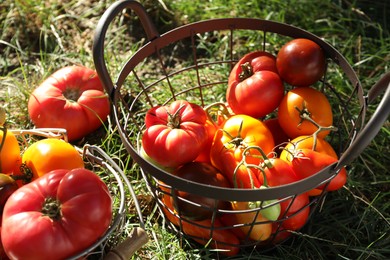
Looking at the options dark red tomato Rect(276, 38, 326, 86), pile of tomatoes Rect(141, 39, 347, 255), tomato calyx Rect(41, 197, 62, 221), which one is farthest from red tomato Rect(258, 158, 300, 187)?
tomato calyx Rect(41, 197, 62, 221)

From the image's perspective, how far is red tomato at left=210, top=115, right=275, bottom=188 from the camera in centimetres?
176

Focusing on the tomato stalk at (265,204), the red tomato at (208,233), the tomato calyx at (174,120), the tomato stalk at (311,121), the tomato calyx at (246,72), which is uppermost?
the tomato calyx at (246,72)

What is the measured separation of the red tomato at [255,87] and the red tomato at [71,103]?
0.57m

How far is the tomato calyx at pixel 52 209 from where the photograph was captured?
5.07 feet

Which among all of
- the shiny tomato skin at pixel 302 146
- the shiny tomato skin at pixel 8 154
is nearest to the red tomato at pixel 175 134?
the shiny tomato skin at pixel 302 146

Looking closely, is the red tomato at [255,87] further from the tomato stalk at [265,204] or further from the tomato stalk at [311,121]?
the tomato stalk at [265,204]

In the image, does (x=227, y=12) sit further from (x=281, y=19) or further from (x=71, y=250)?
(x=71, y=250)

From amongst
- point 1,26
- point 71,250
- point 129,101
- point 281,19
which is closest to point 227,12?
point 281,19

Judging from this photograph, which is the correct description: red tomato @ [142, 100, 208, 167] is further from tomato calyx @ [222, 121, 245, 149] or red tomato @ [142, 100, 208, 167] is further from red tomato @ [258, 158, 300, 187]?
red tomato @ [258, 158, 300, 187]

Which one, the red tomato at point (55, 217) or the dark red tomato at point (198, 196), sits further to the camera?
the dark red tomato at point (198, 196)

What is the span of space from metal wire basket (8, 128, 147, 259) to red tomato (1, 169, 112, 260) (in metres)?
0.05

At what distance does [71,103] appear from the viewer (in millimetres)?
2271

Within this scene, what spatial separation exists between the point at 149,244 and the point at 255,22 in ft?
2.89

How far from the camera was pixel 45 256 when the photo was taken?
152 cm
